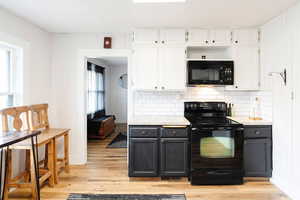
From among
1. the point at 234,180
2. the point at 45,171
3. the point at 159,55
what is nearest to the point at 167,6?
the point at 159,55

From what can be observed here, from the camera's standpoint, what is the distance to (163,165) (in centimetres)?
312

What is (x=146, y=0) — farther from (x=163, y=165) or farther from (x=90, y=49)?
(x=163, y=165)

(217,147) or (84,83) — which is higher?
(84,83)

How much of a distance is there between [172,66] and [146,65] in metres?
0.42

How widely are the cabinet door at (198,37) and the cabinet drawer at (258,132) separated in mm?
1502

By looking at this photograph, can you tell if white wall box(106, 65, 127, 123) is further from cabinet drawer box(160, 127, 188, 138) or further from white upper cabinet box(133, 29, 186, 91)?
cabinet drawer box(160, 127, 188, 138)

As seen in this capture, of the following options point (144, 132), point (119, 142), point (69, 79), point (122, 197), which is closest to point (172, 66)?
point (144, 132)

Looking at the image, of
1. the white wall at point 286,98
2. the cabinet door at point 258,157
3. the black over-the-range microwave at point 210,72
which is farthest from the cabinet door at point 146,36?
the cabinet door at point 258,157

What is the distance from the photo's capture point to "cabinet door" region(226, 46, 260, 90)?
11.3 feet

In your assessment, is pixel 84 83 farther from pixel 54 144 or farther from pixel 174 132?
pixel 174 132

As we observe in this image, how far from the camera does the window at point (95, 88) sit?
639 cm

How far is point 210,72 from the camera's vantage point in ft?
11.3

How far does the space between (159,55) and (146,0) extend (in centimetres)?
108

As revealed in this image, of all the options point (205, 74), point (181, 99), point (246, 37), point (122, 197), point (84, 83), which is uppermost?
point (246, 37)
